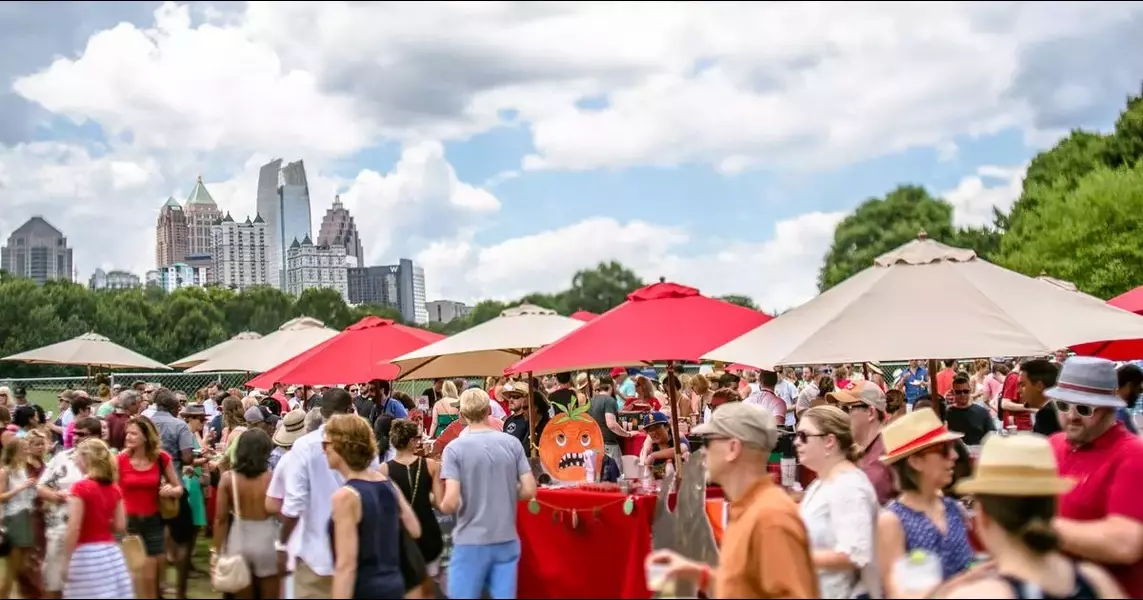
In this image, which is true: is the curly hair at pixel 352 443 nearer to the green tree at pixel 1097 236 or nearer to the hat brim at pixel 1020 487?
the hat brim at pixel 1020 487

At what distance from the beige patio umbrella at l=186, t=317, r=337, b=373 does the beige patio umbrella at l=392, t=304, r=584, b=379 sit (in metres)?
2.79

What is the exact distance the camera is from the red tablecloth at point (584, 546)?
289 inches

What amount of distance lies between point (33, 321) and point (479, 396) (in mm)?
58178

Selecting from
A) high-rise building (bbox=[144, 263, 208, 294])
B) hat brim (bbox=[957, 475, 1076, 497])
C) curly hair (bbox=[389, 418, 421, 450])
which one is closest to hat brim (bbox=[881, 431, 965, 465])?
hat brim (bbox=[957, 475, 1076, 497])

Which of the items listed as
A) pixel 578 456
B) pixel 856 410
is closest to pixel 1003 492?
pixel 856 410

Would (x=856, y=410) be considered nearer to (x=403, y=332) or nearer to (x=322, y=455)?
(x=322, y=455)

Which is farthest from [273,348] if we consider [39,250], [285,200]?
[39,250]

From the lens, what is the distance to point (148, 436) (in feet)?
24.9

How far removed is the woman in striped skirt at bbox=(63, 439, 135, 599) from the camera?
582 cm

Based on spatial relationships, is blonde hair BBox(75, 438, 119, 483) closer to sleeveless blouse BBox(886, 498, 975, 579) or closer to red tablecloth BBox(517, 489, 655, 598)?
red tablecloth BBox(517, 489, 655, 598)

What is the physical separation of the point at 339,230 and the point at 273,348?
144m

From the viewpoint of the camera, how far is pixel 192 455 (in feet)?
29.9

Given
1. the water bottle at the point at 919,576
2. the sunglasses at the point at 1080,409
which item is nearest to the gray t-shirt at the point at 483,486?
the sunglasses at the point at 1080,409

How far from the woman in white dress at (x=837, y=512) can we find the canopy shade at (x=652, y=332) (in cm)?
312
